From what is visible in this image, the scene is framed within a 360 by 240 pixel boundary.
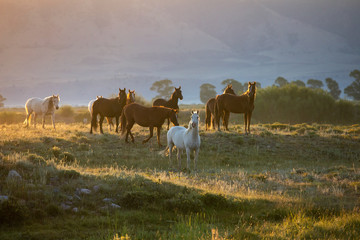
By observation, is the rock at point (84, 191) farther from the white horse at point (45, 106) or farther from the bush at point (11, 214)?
the white horse at point (45, 106)

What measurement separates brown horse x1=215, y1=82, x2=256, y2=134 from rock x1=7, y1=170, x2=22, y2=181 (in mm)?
15051

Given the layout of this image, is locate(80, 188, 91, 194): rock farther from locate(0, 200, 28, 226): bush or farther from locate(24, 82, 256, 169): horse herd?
locate(24, 82, 256, 169): horse herd

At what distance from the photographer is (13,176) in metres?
10.8

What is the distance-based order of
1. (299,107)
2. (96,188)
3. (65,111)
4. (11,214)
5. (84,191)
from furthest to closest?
1. (299,107)
2. (65,111)
3. (96,188)
4. (84,191)
5. (11,214)

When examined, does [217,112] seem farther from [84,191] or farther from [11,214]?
[11,214]


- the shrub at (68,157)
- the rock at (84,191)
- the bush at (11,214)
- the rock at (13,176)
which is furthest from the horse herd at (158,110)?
the bush at (11,214)

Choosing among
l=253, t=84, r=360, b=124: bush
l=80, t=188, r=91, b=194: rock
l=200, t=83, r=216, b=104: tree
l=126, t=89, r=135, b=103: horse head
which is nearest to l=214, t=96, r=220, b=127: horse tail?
l=126, t=89, r=135, b=103: horse head

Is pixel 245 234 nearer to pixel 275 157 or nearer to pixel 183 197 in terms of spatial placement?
pixel 183 197

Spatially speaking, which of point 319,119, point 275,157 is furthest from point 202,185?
point 319,119

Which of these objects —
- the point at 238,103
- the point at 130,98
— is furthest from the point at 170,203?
the point at 130,98

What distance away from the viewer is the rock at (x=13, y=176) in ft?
34.8

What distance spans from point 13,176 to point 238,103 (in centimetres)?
1571

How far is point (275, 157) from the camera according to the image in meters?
20.9

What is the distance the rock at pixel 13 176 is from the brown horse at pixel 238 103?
15051 mm
